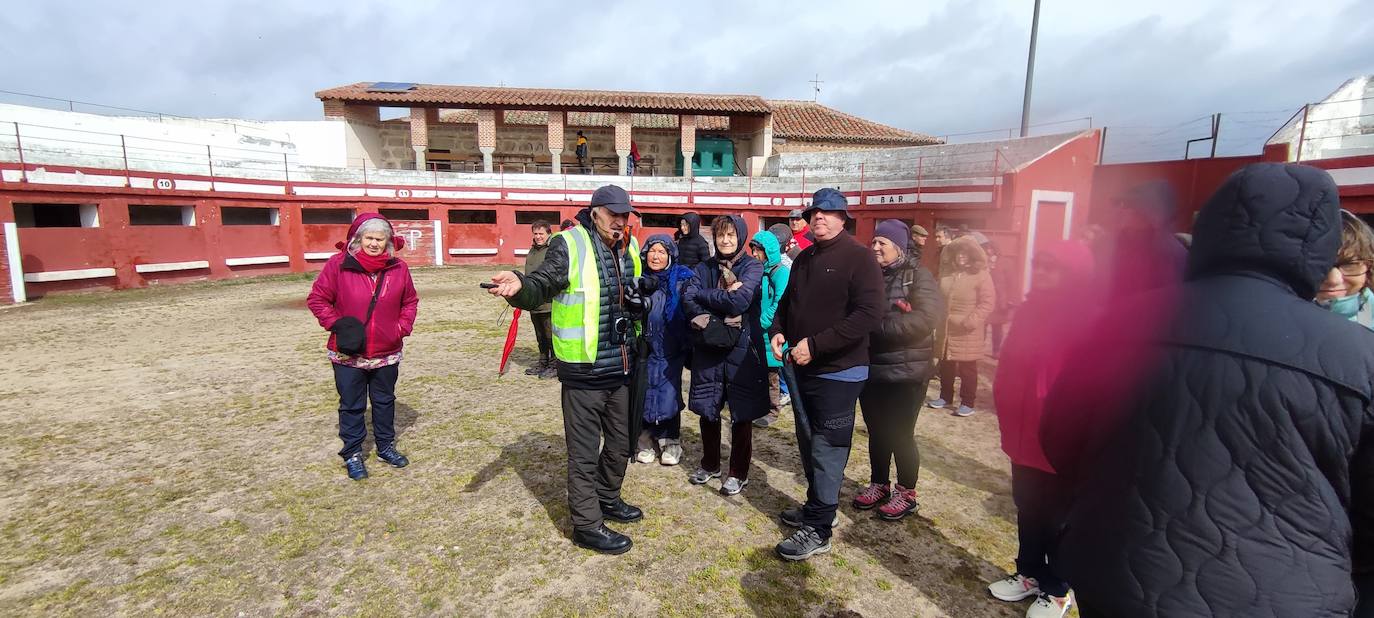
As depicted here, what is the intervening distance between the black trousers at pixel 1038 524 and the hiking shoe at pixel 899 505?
0.77 m

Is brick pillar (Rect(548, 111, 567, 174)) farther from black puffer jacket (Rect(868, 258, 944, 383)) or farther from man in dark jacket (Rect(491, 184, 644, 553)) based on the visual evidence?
black puffer jacket (Rect(868, 258, 944, 383))

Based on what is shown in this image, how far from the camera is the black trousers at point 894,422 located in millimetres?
3223

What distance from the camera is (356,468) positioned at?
153 inches

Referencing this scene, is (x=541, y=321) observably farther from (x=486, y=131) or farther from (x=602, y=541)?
(x=486, y=131)

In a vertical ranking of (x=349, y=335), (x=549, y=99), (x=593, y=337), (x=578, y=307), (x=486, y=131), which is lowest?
(x=349, y=335)

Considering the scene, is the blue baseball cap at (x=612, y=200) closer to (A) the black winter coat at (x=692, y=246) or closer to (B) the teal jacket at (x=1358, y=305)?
(A) the black winter coat at (x=692, y=246)

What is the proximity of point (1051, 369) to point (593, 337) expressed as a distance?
1955mm

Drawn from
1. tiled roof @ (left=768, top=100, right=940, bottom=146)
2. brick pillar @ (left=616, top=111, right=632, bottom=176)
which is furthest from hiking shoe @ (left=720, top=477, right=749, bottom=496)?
tiled roof @ (left=768, top=100, right=940, bottom=146)

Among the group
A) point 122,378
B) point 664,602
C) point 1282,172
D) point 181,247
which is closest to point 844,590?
point 664,602

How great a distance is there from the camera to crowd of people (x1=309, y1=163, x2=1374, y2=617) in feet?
3.61

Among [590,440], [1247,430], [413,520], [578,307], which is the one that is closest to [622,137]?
[413,520]

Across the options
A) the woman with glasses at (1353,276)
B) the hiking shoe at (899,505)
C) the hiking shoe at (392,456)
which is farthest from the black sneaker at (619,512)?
the woman with glasses at (1353,276)

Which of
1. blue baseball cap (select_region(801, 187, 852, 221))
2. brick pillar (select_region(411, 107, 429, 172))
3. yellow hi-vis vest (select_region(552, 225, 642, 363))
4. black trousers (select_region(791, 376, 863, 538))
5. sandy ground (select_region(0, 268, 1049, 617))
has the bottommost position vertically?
sandy ground (select_region(0, 268, 1049, 617))

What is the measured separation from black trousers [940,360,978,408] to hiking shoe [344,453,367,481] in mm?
4803
